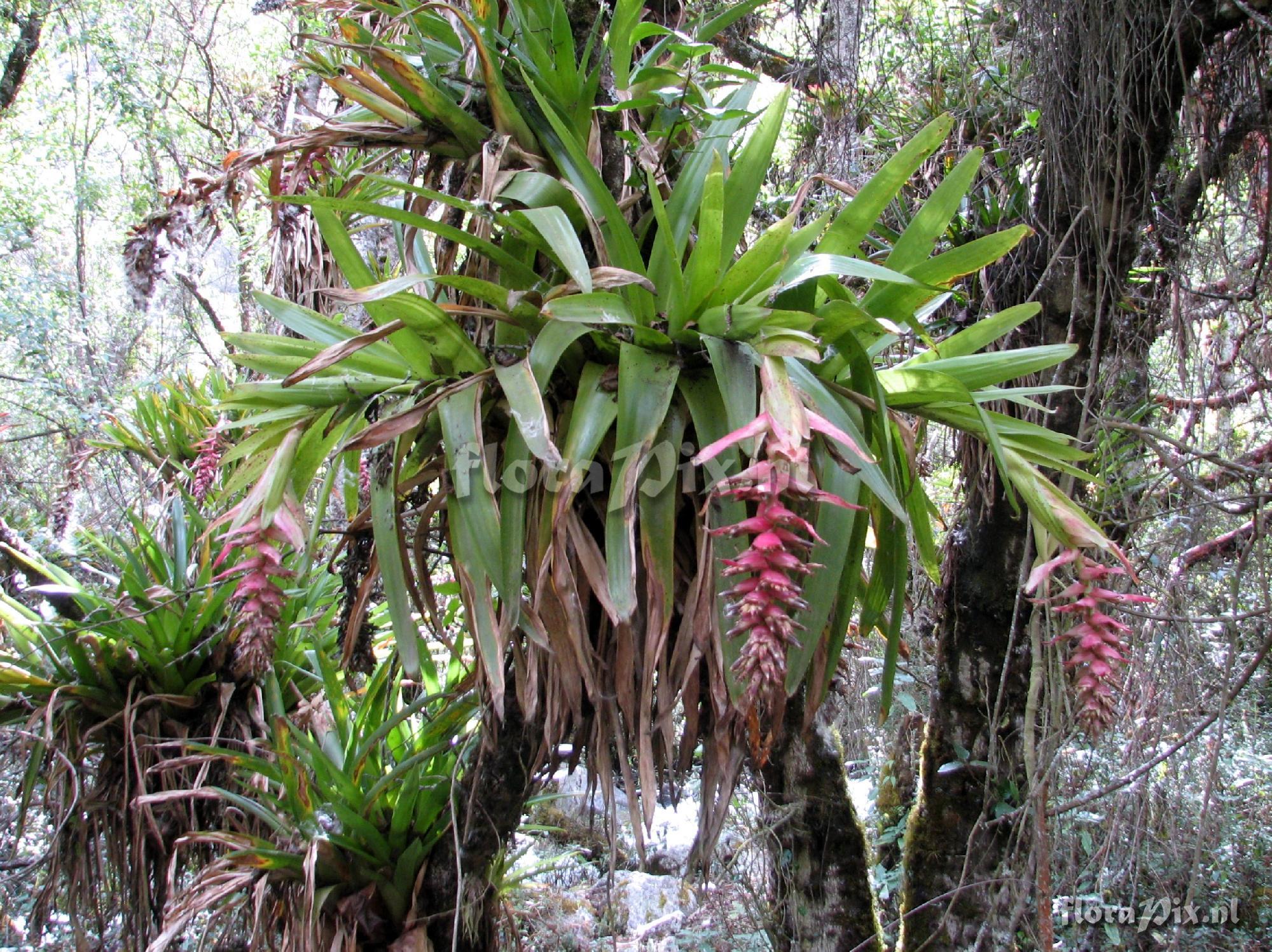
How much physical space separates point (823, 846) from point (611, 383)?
1266 mm

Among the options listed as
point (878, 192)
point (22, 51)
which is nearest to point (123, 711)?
point (878, 192)

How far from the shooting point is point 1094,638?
89 cm

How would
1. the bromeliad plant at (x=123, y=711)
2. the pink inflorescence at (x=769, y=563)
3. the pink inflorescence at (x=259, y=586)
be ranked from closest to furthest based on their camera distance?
the pink inflorescence at (x=769, y=563) < the pink inflorescence at (x=259, y=586) < the bromeliad plant at (x=123, y=711)

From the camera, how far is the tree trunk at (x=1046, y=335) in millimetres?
1611

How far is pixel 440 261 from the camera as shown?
49.7 inches

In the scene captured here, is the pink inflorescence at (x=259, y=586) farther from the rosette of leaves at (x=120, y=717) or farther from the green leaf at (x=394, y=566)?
the rosette of leaves at (x=120, y=717)

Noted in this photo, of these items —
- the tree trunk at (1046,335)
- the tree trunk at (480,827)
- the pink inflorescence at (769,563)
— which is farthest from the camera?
the tree trunk at (1046,335)

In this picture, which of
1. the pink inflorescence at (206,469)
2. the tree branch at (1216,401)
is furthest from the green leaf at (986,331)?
the pink inflorescence at (206,469)

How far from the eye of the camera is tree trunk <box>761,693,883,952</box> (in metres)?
1.77

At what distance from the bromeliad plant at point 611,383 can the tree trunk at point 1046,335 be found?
0.63 metres

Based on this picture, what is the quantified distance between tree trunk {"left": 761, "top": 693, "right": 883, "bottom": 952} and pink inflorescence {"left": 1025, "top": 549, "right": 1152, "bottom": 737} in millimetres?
921

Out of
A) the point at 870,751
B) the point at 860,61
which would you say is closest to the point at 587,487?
the point at 860,61

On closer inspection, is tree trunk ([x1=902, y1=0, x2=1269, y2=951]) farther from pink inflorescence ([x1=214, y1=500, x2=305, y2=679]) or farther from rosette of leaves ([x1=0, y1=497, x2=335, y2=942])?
rosette of leaves ([x1=0, y1=497, x2=335, y2=942])

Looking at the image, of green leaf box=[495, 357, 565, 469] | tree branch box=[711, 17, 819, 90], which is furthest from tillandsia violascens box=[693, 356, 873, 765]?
tree branch box=[711, 17, 819, 90]
